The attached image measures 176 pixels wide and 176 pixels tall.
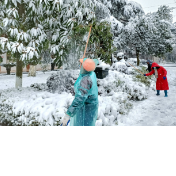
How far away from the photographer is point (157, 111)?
2.53 metres

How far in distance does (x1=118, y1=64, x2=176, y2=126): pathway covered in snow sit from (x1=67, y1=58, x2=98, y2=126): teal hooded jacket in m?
1.10

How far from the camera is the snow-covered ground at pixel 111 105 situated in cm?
237

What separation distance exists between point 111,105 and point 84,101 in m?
1.18

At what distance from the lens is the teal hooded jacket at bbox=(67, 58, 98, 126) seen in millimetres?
1376

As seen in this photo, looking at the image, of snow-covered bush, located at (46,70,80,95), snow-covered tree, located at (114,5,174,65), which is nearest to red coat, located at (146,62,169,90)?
snow-covered tree, located at (114,5,174,65)

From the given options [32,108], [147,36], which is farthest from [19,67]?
[147,36]

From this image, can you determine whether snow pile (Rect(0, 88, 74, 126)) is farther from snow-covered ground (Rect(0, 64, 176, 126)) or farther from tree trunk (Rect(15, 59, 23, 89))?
tree trunk (Rect(15, 59, 23, 89))

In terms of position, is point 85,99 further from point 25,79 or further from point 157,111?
point 25,79

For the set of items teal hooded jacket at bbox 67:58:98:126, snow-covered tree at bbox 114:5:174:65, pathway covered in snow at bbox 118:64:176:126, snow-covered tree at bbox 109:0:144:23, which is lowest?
pathway covered in snow at bbox 118:64:176:126

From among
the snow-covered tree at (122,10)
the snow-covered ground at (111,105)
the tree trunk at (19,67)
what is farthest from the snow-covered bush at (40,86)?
the snow-covered tree at (122,10)

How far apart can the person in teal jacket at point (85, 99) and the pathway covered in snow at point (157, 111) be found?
1.10 meters
